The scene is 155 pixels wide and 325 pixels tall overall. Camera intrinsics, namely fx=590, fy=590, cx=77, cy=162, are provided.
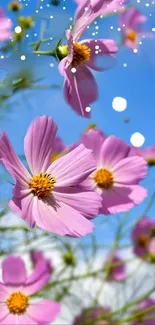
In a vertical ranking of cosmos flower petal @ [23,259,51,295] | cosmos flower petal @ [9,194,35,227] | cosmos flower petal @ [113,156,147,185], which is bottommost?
cosmos flower petal @ [23,259,51,295]

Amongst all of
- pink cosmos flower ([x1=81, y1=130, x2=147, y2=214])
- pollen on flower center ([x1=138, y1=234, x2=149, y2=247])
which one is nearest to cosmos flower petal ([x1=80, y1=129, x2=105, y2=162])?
pink cosmos flower ([x1=81, y1=130, x2=147, y2=214])

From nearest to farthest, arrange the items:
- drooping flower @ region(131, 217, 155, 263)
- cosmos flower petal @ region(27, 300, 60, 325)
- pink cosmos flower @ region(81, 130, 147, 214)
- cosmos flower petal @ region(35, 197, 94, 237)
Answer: cosmos flower petal @ region(35, 197, 94, 237) → pink cosmos flower @ region(81, 130, 147, 214) → cosmos flower petal @ region(27, 300, 60, 325) → drooping flower @ region(131, 217, 155, 263)

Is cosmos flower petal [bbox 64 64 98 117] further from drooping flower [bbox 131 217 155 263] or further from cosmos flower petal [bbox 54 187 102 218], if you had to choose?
drooping flower [bbox 131 217 155 263]

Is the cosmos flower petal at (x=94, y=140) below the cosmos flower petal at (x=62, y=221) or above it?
below

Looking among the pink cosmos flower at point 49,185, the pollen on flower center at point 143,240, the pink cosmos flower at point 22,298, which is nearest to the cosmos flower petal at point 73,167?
the pink cosmos flower at point 49,185

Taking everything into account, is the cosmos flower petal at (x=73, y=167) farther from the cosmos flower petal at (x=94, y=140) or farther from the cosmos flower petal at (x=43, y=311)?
the cosmos flower petal at (x=43, y=311)

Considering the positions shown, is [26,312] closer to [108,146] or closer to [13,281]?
[13,281]

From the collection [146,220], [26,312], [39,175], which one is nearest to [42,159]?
[39,175]
